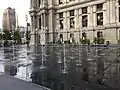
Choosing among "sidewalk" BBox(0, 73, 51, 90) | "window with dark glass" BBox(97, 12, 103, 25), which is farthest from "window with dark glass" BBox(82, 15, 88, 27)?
"sidewalk" BBox(0, 73, 51, 90)

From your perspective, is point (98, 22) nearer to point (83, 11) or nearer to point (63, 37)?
point (83, 11)

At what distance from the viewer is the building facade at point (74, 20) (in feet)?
152

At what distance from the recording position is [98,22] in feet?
172

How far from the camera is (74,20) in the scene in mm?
59094

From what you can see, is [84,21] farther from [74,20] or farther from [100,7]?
[100,7]

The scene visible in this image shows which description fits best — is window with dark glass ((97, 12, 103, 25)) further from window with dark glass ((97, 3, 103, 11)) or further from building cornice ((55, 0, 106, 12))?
building cornice ((55, 0, 106, 12))

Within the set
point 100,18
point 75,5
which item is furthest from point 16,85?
point 75,5

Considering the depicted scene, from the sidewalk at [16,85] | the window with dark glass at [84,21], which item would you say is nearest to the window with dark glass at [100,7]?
the window with dark glass at [84,21]

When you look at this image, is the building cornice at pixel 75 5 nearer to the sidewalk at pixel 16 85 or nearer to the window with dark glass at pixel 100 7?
the window with dark glass at pixel 100 7

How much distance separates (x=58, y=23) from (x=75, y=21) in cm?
665

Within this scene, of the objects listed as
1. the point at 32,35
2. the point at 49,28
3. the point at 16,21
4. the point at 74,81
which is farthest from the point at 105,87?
the point at 16,21

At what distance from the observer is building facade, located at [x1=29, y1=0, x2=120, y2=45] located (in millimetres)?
46472

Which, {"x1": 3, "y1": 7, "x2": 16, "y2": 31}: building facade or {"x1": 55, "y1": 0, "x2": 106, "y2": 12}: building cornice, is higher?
{"x1": 3, "y1": 7, "x2": 16, "y2": 31}: building facade

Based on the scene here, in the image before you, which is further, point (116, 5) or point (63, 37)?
point (63, 37)
